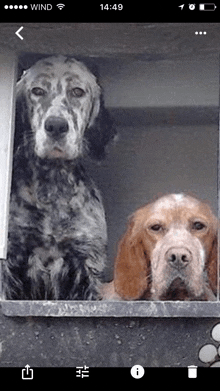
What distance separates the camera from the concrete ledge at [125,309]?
3.40 meters

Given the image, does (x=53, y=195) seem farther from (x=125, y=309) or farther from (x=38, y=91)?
(x=125, y=309)

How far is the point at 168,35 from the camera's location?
12.1 ft

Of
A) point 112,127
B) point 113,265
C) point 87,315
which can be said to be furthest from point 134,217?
point 87,315

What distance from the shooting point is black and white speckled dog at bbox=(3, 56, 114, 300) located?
3.96 metres

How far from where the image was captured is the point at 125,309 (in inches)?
134

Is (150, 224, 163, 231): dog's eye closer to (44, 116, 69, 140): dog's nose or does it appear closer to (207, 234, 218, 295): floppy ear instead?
(207, 234, 218, 295): floppy ear

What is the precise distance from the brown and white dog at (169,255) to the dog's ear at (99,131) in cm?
47

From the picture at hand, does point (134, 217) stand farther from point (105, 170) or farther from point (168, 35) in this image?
point (168, 35)

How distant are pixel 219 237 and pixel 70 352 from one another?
987 millimetres

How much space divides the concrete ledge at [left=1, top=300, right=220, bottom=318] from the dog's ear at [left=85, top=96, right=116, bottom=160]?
1.09m
